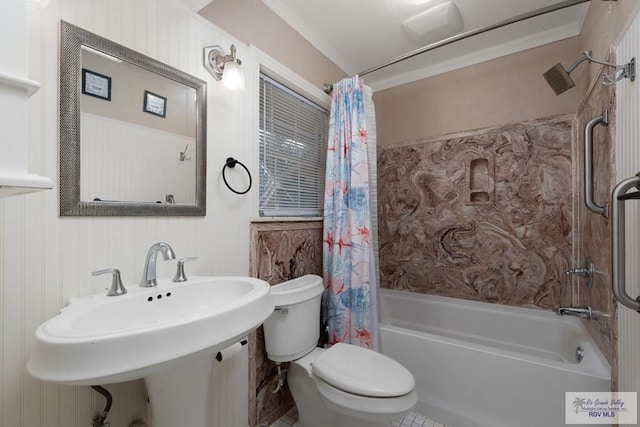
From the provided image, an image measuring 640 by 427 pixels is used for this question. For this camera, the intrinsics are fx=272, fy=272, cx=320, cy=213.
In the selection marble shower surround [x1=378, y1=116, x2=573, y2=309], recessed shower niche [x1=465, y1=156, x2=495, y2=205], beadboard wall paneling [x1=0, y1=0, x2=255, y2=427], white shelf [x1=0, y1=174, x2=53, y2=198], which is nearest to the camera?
white shelf [x1=0, y1=174, x2=53, y2=198]

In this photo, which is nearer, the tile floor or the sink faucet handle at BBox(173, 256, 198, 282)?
the sink faucet handle at BBox(173, 256, 198, 282)

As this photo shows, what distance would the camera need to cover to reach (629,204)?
989mm

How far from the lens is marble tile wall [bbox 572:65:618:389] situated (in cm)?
119

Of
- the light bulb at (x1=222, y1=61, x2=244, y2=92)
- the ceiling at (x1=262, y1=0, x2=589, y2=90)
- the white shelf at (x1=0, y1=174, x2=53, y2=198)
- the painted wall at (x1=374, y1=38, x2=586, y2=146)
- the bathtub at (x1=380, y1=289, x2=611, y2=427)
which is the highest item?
the ceiling at (x1=262, y1=0, x2=589, y2=90)

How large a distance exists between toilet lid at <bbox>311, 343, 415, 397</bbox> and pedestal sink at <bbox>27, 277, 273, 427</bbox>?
514 mm

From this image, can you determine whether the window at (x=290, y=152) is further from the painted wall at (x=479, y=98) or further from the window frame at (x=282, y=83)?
the painted wall at (x=479, y=98)

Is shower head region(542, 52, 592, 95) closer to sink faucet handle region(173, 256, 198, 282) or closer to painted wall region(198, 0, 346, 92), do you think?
painted wall region(198, 0, 346, 92)

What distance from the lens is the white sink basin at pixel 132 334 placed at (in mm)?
535

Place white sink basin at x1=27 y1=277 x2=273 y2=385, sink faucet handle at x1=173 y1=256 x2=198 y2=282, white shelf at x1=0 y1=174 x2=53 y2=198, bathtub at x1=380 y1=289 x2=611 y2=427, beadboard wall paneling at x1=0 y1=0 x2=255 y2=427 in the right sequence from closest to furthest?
white shelf at x1=0 y1=174 x2=53 y2=198 < white sink basin at x1=27 y1=277 x2=273 y2=385 < beadboard wall paneling at x1=0 y1=0 x2=255 y2=427 < sink faucet handle at x1=173 y1=256 x2=198 y2=282 < bathtub at x1=380 y1=289 x2=611 y2=427

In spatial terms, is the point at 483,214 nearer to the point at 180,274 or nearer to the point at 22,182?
the point at 180,274

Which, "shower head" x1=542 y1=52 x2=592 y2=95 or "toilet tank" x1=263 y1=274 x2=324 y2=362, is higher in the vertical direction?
"shower head" x1=542 y1=52 x2=592 y2=95

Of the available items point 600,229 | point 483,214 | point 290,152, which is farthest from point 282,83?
point 600,229

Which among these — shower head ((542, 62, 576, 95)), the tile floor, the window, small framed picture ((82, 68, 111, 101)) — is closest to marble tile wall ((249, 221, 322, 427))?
the tile floor

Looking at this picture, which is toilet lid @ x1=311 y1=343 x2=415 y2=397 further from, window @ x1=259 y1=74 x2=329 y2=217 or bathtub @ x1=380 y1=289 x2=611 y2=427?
window @ x1=259 y1=74 x2=329 y2=217
